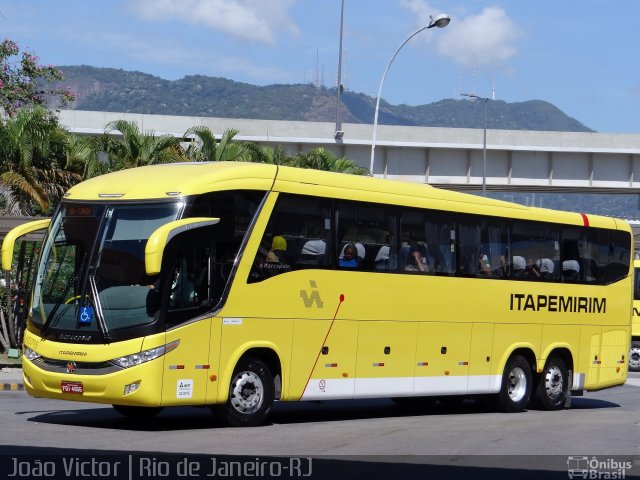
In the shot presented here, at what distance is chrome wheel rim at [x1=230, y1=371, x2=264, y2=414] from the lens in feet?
50.6

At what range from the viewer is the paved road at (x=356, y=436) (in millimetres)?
12102

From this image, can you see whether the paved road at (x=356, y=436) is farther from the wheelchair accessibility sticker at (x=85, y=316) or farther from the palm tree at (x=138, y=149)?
the palm tree at (x=138, y=149)

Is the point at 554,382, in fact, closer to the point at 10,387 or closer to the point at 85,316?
the point at 10,387

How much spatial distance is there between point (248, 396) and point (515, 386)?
687 centimetres

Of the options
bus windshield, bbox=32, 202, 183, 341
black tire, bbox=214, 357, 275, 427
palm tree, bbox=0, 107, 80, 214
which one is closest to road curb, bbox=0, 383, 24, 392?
bus windshield, bbox=32, 202, 183, 341

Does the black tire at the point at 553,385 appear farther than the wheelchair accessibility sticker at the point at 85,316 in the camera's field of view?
Yes

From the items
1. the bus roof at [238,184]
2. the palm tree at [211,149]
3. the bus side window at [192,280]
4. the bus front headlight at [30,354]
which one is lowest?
the bus front headlight at [30,354]

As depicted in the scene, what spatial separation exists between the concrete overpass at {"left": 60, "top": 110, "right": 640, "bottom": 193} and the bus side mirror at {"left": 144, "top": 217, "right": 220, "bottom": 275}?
1674 inches

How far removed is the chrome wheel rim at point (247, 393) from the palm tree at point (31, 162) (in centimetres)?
1807

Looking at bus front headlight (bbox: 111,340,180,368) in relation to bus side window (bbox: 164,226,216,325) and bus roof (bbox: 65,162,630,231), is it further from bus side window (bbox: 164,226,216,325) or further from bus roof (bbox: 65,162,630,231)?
bus roof (bbox: 65,162,630,231)

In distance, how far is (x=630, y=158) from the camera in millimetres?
60750

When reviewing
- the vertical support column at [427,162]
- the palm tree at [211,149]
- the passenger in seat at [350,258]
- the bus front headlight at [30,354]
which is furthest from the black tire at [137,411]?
the vertical support column at [427,162]

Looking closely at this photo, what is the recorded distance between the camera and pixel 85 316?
14414 mm

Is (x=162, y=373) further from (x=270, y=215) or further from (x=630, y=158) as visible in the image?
(x=630, y=158)
